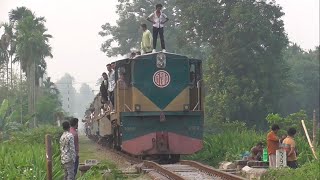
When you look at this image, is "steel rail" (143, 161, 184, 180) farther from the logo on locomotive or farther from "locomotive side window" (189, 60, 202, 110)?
"locomotive side window" (189, 60, 202, 110)

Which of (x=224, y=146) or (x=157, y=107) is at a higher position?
(x=157, y=107)

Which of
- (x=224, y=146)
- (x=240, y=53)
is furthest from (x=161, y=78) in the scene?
(x=240, y=53)

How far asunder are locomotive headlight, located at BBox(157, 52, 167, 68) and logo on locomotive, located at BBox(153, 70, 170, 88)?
192 mm

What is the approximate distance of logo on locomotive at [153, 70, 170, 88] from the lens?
53.7ft

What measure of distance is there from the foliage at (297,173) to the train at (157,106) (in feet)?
15.9

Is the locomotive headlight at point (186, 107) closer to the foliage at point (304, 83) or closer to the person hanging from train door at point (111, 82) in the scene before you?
the person hanging from train door at point (111, 82)

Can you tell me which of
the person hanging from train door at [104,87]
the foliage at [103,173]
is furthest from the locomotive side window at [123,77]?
the foliage at [103,173]

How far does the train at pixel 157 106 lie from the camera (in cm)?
1599

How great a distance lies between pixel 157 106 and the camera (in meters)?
16.2

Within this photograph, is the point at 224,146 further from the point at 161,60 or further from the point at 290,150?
the point at 290,150

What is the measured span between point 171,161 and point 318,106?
1905 inches

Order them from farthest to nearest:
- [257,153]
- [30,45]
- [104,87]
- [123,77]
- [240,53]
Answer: [30,45], [240,53], [104,87], [123,77], [257,153]

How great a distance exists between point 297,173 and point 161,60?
22.4 feet

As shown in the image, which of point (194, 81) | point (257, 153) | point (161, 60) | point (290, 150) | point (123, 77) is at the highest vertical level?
point (161, 60)
